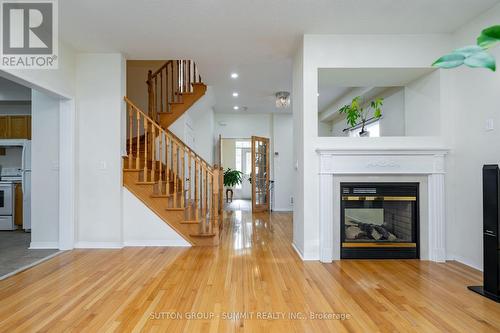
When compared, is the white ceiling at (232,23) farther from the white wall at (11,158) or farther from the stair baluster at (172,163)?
the white wall at (11,158)

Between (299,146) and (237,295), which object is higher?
(299,146)

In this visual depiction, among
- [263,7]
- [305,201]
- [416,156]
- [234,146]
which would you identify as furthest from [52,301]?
[234,146]

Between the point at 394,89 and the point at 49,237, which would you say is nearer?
the point at 49,237

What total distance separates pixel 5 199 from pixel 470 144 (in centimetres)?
718

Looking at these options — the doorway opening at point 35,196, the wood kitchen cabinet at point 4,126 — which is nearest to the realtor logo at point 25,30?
the doorway opening at point 35,196

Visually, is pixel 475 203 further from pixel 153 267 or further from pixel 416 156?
pixel 153 267

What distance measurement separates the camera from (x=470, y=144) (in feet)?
9.73

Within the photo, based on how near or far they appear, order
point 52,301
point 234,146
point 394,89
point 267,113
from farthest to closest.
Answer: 1. point 234,146
2. point 267,113
3. point 394,89
4. point 52,301

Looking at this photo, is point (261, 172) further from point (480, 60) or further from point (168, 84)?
point (480, 60)

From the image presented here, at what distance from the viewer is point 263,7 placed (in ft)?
8.86

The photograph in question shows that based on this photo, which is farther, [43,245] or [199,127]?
[199,127]

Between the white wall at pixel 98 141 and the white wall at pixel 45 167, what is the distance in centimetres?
33

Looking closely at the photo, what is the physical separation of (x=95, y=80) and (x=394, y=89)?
4.57 m

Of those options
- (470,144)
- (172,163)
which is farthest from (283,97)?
(470,144)
